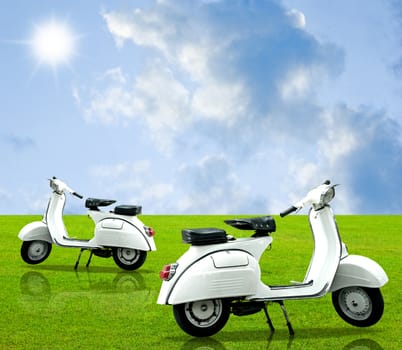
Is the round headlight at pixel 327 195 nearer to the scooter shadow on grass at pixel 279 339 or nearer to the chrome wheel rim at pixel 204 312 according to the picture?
the scooter shadow on grass at pixel 279 339

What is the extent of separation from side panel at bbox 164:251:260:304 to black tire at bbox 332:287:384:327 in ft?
3.51

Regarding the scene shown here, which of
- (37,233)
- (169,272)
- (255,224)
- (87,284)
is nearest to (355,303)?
(255,224)

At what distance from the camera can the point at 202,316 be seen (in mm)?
6645

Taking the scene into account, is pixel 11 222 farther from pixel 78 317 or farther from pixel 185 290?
pixel 185 290

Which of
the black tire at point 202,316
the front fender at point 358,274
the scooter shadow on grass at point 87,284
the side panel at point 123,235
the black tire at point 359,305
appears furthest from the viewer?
the side panel at point 123,235

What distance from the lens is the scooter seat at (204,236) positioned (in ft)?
21.7

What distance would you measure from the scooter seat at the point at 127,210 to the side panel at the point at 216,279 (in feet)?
17.1

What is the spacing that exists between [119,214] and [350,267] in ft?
17.9

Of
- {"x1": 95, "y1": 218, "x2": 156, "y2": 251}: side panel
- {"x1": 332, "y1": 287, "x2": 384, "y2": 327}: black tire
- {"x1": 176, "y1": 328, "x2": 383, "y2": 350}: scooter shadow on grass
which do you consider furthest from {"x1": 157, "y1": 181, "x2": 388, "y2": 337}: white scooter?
{"x1": 95, "y1": 218, "x2": 156, "y2": 251}: side panel

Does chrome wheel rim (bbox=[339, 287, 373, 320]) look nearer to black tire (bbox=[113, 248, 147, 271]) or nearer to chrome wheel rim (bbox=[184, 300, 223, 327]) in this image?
chrome wheel rim (bbox=[184, 300, 223, 327])

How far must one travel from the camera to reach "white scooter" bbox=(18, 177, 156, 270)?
A: 1165 cm

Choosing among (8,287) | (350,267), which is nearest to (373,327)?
(350,267)

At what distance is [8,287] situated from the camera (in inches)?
400

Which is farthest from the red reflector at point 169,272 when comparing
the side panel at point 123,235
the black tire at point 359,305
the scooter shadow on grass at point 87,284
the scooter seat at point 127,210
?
the scooter seat at point 127,210
